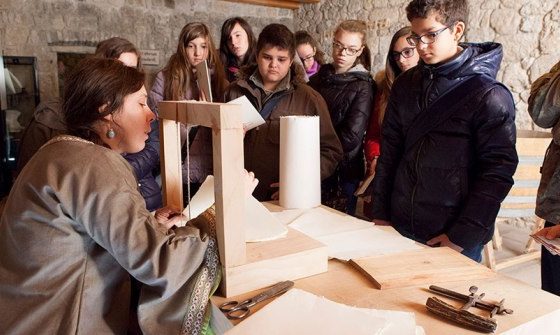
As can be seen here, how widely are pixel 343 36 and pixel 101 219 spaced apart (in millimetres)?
1827

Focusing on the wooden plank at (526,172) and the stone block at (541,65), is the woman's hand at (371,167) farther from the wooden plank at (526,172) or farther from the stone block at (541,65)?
the stone block at (541,65)

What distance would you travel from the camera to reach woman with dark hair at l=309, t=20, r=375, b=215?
89.5 inches

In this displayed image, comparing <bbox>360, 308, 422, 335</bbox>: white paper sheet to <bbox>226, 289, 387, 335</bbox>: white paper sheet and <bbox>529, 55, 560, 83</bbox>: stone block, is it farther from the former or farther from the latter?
Result: <bbox>529, 55, 560, 83</bbox>: stone block

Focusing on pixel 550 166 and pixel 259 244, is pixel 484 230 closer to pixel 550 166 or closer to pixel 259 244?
pixel 550 166

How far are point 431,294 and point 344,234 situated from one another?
1.18 ft

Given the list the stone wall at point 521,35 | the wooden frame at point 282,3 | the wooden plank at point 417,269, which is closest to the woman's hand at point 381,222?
the wooden plank at point 417,269

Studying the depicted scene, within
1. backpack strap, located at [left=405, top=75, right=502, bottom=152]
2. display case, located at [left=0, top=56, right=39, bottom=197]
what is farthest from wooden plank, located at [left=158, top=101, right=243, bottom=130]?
display case, located at [left=0, top=56, right=39, bottom=197]

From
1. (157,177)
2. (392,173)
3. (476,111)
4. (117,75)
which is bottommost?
(157,177)

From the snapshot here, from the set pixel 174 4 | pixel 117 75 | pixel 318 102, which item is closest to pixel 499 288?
pixel 117 75

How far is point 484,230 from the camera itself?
1.37 m

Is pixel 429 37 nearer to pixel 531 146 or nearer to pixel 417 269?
pixel 417 269

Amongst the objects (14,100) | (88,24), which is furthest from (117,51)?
(88,24)

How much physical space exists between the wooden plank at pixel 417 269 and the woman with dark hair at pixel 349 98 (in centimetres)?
110

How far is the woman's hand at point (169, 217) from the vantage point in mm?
1236
